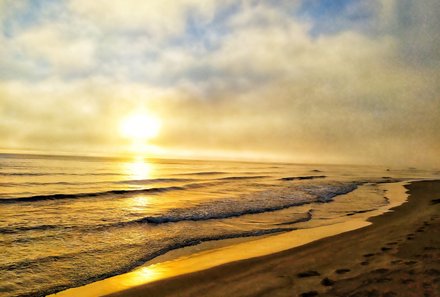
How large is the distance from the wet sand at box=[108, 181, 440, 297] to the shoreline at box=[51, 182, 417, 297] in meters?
0.18

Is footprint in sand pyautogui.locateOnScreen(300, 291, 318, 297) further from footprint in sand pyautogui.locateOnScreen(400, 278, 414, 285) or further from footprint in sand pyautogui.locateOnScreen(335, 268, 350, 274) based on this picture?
footprint in sand pyautogui.locateOnScreen(400, 278, 414, 285)

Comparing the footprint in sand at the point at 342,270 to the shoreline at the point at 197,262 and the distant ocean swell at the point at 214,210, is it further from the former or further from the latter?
the distant ocean swell at the point at 214,210

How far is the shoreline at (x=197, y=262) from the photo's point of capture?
701cm

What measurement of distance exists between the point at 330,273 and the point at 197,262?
12.6ft

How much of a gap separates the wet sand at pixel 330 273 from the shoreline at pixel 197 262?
176 millimetres

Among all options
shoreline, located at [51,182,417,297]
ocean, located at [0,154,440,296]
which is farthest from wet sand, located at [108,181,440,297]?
ocean, located at [0,154,440,296]

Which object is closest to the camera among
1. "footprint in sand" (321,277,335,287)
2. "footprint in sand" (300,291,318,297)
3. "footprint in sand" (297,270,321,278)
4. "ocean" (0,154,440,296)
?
"footprint in sand" (300,291,318,297)

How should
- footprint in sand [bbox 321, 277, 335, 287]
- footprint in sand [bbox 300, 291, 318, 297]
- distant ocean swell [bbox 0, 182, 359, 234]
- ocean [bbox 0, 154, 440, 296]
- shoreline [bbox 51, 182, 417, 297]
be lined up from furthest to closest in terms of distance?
1. distant ocean swell [bbox 0, 182, 359, 234]
2. ocean [bbox 0, 154, 440, 296]
3. shoreline [bbox 51, 182, 417, 297]
4. footprint in sand [bbox 321, 277, 335, 287]
5. footprint in sand [bbox 300, 291, 318, 297]

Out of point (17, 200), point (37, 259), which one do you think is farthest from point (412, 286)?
point (17, 200)

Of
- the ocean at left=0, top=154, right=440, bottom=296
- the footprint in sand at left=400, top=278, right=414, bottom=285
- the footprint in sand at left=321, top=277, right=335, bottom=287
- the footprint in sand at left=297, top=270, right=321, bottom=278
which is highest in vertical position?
the footprint in sand at left=400, top=278, right=414, bottom=285

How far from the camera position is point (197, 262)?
8.98 m

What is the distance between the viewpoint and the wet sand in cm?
633

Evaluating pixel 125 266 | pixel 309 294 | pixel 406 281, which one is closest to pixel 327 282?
pixel 309 294

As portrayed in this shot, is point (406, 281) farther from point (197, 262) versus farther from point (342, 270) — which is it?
point (197, 262)
